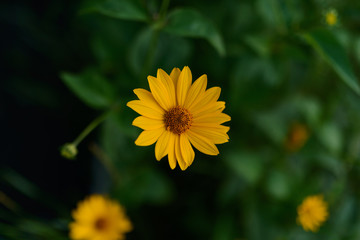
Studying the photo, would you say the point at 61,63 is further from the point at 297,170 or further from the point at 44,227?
the point at 297,170

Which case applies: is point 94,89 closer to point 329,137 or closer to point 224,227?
point 224,227

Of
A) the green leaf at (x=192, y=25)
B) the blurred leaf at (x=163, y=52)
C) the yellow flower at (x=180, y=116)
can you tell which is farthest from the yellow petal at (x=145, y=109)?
the blurred leaf at (x=163, y=52)

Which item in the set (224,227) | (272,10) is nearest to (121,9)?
(272,10)

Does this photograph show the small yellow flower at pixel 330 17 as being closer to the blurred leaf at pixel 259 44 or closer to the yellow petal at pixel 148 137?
the blurred leaf at pixel 259 44

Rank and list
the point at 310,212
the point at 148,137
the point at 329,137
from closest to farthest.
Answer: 1. the point at 148,137
2. the point at 310,212
3. the point at 329,137

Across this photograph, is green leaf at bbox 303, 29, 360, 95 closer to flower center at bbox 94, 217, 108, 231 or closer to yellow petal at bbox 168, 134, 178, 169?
yellow petal at bbox 168, 134, 178, 169

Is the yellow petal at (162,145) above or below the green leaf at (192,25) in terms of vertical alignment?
below

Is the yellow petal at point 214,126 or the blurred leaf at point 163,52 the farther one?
the blurred leaf at point 163,52

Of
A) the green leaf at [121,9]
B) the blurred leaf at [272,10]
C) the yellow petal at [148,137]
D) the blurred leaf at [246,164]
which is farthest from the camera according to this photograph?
the blurred leaf at [246,164]
